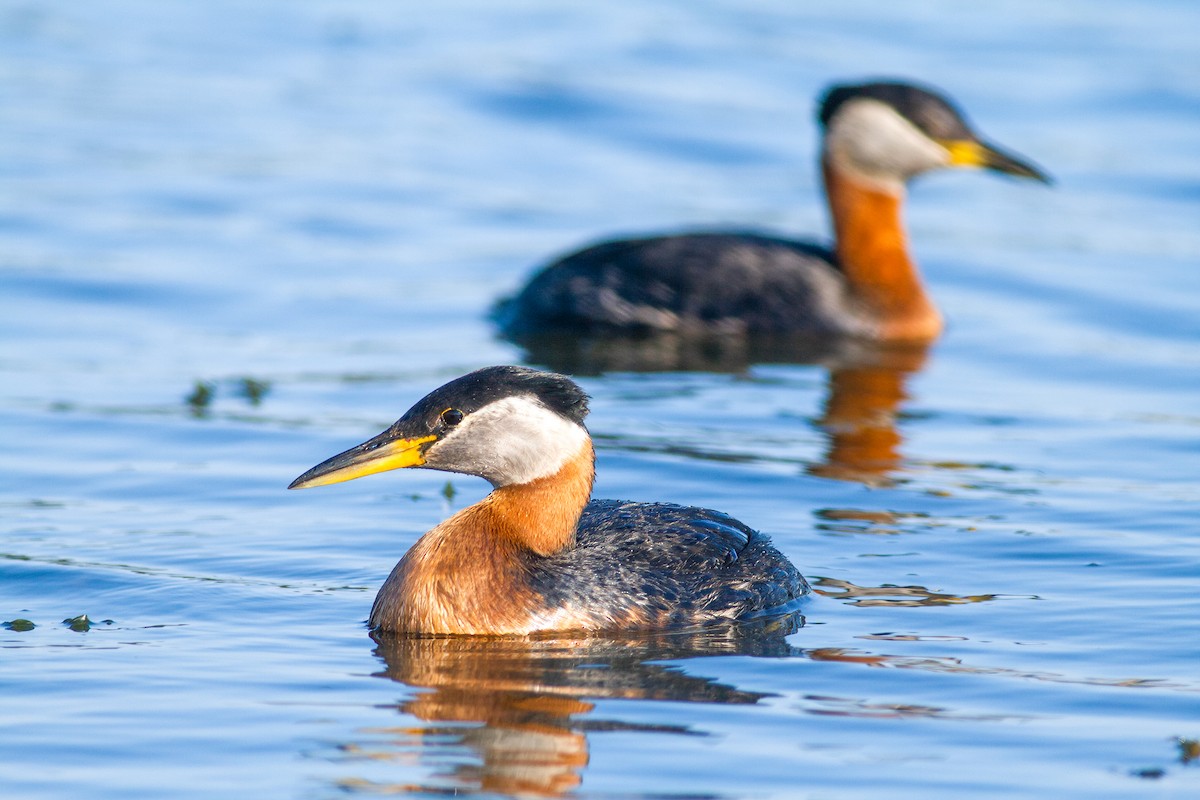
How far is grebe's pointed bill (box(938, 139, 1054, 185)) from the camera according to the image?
16.5 meters

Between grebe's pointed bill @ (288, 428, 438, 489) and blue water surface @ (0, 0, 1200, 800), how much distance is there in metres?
0.71

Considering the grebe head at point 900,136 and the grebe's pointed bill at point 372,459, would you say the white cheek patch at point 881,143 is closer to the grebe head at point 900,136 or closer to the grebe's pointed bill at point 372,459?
the grebe head at point 900,136

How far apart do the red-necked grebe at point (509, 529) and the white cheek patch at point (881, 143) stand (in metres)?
8.07

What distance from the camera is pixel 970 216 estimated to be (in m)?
21.1

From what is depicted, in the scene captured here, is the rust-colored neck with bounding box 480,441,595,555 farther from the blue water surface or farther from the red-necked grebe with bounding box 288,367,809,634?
the blue water surface

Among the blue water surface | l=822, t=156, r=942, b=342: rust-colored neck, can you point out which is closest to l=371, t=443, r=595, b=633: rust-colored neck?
the blue water surface

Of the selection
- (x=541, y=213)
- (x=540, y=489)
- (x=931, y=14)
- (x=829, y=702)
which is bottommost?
(x=829, y=702)

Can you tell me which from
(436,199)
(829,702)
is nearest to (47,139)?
(436,199)

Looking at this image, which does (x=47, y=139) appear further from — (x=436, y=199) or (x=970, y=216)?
(x=970, y=216)

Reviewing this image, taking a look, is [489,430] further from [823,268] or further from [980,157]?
[980,157]

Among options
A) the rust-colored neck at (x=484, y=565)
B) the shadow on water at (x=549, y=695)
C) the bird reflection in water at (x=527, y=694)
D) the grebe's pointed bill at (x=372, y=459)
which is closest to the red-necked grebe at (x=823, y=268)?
the shadow on water at (x=549, y=695)

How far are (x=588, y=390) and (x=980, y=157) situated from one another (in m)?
4.46

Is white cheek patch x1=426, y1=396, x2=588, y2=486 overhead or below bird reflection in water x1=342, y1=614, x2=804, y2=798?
overhead

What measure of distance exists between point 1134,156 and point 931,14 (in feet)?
26.4
